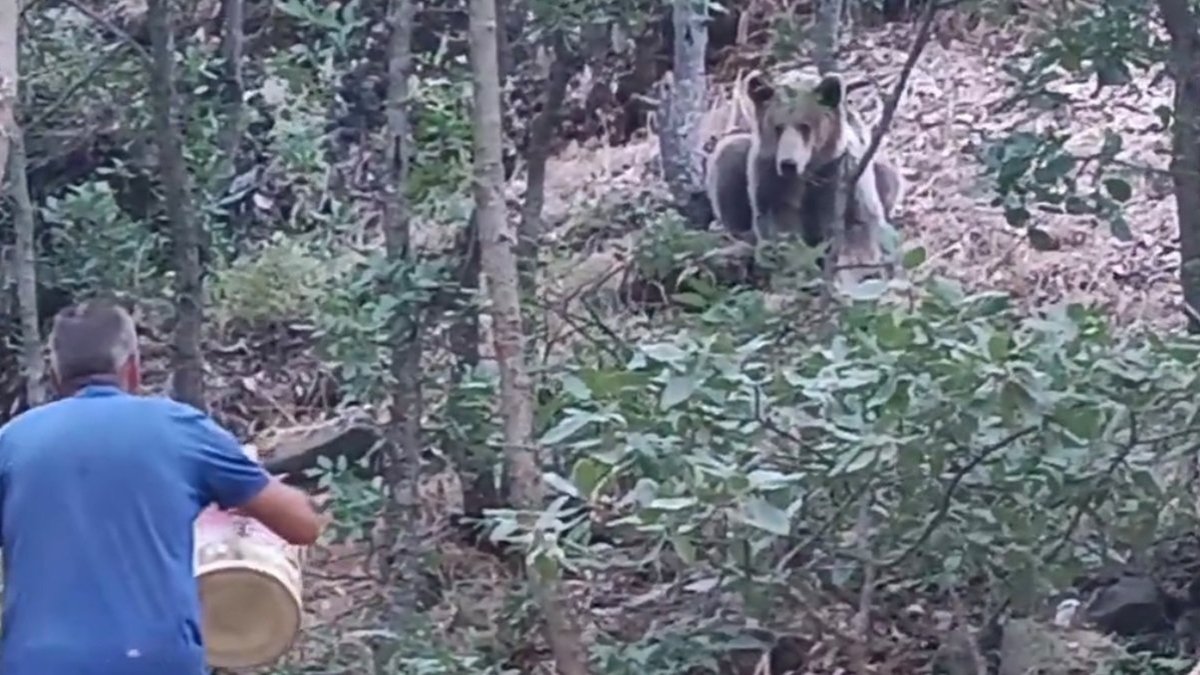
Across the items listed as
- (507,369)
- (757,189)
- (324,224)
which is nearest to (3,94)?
(507,369)

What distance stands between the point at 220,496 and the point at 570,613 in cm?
154

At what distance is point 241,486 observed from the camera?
4.30m

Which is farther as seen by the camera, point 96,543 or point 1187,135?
point 1187,135

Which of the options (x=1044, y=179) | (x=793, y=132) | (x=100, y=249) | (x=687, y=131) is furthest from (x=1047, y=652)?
(x=687, y=131)

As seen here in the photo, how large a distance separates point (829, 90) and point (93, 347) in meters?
4.14

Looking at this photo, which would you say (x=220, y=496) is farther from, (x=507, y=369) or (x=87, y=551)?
(x=507, y=369)

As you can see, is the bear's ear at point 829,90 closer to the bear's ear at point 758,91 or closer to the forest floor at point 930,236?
the forest floor at point 930,236

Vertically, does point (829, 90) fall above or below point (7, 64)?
below

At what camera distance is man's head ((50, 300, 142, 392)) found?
4309 mm

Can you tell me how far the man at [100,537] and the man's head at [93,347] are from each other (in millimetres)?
70

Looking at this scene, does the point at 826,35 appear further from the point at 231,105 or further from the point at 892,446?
the point at 892,446

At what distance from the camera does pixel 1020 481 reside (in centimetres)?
518

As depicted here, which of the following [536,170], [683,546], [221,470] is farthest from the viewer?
[536,170]

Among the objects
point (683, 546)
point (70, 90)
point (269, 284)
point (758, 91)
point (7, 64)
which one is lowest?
point (269, 284)
